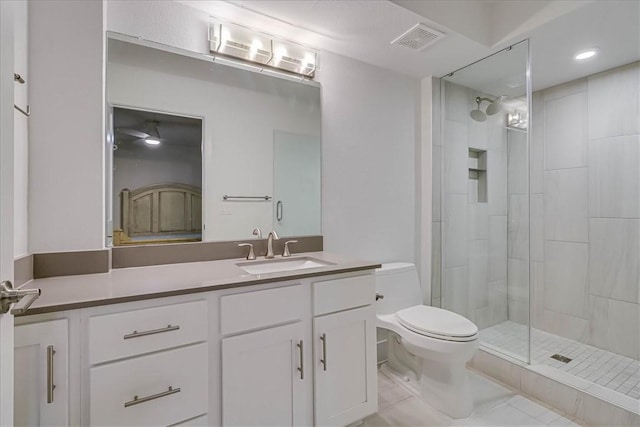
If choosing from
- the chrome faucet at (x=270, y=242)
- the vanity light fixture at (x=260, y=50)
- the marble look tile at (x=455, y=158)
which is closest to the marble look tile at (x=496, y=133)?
the marble look tile at (x=455, y=158)

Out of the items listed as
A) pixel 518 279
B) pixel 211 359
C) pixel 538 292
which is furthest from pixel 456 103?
pixel 211 359

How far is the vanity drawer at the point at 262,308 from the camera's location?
1.16 meters

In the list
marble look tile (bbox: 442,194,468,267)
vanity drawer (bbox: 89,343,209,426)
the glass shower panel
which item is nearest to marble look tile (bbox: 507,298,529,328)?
the glass shower panel

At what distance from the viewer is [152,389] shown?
3.37 feet

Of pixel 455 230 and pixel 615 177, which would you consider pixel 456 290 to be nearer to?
pixel 455 230

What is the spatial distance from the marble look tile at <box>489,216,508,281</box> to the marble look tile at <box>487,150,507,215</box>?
0.08 m

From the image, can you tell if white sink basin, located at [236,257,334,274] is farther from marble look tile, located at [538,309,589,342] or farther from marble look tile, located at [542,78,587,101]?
marble look tile, located at [542,78,587,101]

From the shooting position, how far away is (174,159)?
1.58 metres

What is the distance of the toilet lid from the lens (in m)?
1.63

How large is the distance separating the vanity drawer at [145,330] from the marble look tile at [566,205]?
290 cm

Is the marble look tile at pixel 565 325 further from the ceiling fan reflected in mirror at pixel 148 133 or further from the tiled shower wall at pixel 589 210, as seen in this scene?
the ceiling fan reflected in mirror at pixel 148 133

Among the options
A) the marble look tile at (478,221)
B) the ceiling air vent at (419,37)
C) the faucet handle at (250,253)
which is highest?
the ceiling air vent at (419,37)

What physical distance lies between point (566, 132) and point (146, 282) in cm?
325

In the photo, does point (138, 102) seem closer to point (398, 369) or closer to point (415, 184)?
point (415, 184)
